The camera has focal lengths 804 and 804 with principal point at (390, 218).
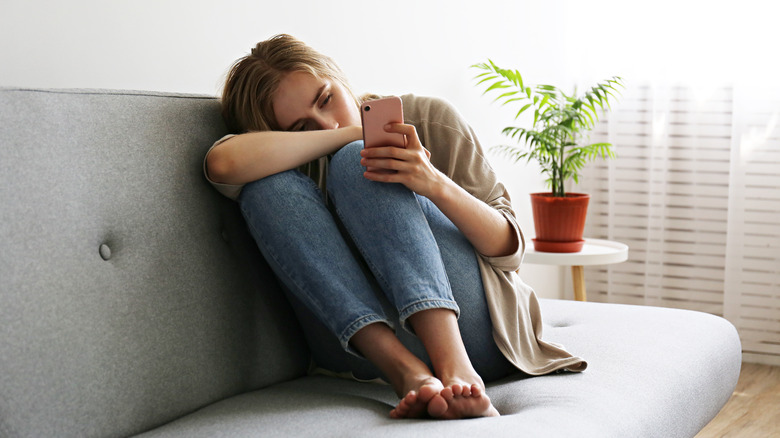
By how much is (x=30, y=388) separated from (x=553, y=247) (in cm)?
176

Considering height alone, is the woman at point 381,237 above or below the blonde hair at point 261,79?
below

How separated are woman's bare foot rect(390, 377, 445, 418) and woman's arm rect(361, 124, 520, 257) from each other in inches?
Answer: 11.3

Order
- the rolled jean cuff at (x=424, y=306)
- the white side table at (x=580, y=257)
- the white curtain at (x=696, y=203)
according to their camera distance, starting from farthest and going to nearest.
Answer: the white curtain at (x=696, y=203), the white side table at (x=580, y=257), the rolled jean cuff at (x=424, y=306)

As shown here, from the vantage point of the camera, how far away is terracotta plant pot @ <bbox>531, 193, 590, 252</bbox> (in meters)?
2.45

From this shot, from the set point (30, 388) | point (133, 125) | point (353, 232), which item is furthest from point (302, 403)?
point (133, 125)

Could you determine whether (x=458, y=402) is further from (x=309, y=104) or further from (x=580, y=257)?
(x=580, y=257)

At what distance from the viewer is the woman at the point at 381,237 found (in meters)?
1.15

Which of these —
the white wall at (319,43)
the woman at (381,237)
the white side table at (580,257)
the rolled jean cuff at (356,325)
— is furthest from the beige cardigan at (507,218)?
the white side table at (580,257)

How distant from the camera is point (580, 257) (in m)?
2.41

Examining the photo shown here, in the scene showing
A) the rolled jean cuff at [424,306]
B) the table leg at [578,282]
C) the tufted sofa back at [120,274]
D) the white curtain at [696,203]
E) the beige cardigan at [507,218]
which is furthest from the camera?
the white curtain at [696,203]

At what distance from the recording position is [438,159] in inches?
57.6

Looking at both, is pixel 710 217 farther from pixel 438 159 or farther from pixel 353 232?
pixel 353 232

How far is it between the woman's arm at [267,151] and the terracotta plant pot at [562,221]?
126 centimetres

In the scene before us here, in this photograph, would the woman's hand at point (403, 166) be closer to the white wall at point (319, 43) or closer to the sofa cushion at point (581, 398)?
the sofa cushion at point (581, 398)
